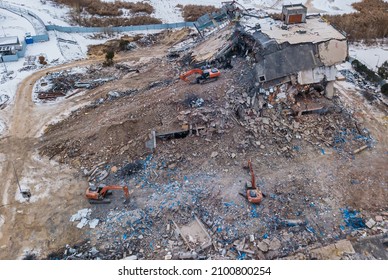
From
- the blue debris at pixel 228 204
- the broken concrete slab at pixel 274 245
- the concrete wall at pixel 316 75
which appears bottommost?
the broken concrete slab at pixel 274 245

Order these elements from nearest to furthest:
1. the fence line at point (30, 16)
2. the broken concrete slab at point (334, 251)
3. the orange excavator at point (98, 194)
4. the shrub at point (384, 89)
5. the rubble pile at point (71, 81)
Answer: the broken concrete slab at point (334, 251)
the orange excavator at point (98, 194)
the shrub at point (384, 89)
the rubble pile at point (71, 81)
the fence line at point (30, 16)

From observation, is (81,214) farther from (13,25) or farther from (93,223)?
(13,25)

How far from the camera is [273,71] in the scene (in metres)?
22.9

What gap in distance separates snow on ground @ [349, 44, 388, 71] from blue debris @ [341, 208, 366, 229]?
18.3 meters

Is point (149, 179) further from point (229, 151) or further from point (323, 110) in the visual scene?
point (323, 110)

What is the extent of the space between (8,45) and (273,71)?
2500cm

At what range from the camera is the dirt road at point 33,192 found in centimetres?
1698

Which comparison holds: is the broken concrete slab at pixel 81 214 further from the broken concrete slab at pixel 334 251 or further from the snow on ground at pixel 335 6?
the snow on ground at pixel 335 6

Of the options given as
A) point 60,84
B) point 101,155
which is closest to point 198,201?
point 101,155

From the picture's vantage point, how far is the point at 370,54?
33.9m

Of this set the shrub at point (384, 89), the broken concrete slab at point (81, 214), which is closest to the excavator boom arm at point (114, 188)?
the broken concrete slab at point (81, 214)

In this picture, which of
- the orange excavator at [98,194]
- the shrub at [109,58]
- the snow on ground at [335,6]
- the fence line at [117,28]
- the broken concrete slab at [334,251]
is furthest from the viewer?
the snow on ground at [335,6]

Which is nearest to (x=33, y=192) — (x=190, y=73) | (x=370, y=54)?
(x=190, y=73)

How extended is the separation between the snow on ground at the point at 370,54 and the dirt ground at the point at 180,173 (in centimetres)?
824
